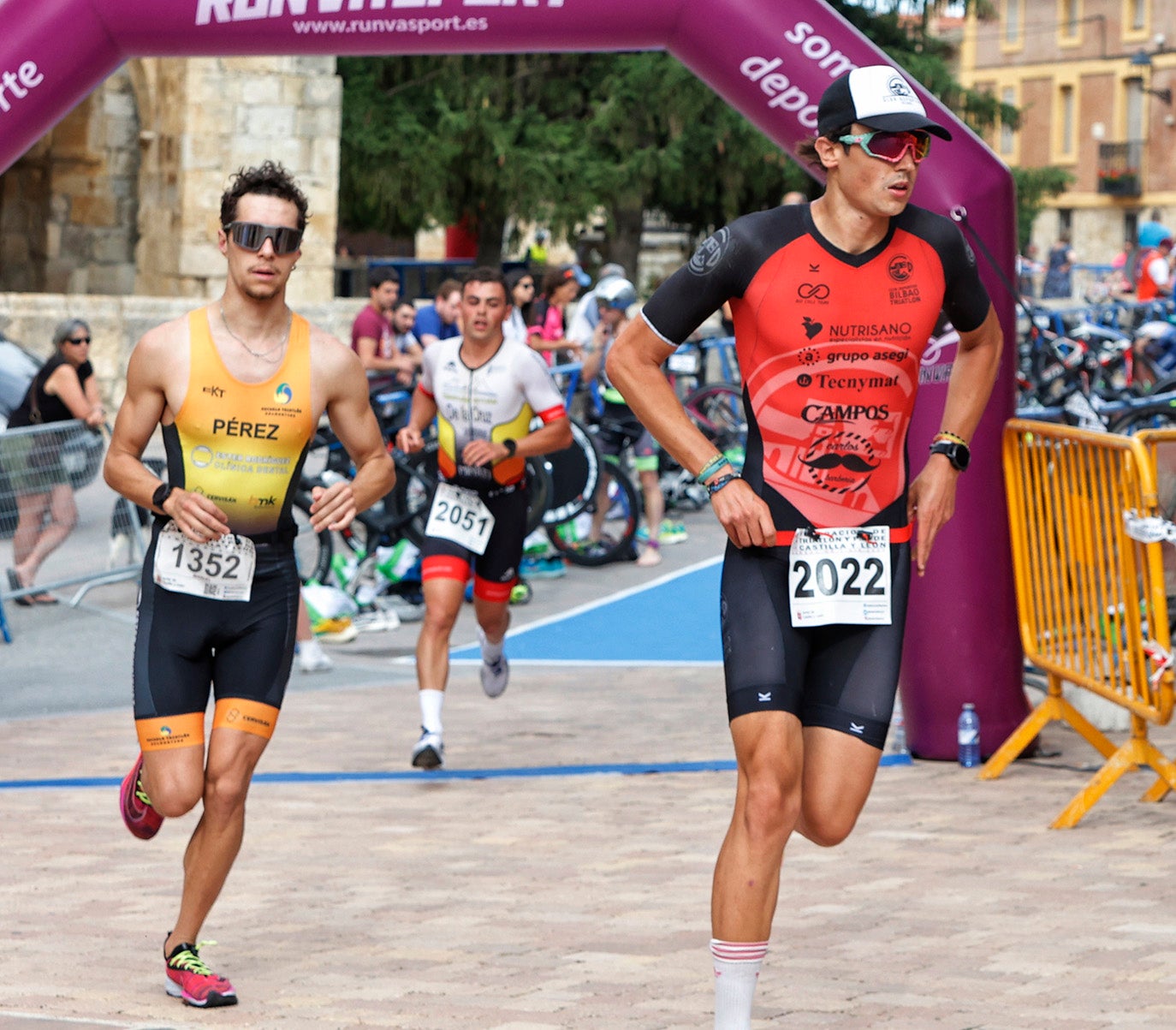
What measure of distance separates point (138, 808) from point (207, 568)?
28.0 inches

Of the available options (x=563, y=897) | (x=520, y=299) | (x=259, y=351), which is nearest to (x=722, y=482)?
(x=259, y=351)

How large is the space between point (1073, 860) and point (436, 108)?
71.7ft

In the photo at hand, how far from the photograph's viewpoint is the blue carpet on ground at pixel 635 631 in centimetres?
1169

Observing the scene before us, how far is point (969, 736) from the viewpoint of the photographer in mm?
8055

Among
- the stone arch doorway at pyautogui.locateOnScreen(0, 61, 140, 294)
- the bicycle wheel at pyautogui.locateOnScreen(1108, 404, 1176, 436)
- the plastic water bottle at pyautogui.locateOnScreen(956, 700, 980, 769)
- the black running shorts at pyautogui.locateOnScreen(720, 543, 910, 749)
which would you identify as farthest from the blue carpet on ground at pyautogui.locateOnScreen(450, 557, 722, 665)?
the stone arch doorway at pyautogui.locateOnScreen(0, 61, 140, 294)

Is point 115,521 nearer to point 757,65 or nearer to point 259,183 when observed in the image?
point 757,65

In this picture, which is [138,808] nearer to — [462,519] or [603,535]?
[462,519]

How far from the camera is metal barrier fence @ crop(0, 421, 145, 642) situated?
11211 mm

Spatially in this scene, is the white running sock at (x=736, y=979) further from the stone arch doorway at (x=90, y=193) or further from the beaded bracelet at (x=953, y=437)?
the stone arch doorway at (x=90, y=193)

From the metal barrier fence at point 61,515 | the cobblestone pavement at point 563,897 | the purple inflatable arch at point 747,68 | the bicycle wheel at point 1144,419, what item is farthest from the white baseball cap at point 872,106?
the bicycle wheel at point 1144,419

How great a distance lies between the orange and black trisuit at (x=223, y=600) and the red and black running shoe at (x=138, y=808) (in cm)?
23

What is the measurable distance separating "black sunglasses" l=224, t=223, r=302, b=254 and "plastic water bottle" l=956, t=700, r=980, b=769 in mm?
3871

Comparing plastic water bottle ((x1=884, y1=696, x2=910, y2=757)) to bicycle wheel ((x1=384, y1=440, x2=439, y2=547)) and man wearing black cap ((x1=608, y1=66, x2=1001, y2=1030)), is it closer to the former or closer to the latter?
man wearing black cap ((x1=608, y1=66, x2=1001, y2=1030))

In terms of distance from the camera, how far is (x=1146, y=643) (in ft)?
22.9
